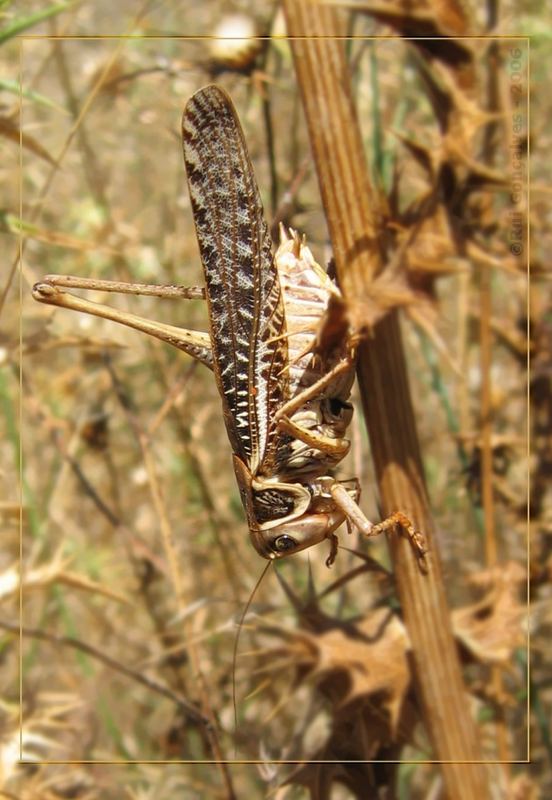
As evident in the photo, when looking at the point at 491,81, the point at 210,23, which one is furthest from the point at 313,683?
the point at 210,23

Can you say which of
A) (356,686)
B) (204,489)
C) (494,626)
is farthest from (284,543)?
(204,489)

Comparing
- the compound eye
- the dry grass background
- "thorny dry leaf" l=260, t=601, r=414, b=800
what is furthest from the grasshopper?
"thorny dry leaf" l=260, t=601, r=414, b=800

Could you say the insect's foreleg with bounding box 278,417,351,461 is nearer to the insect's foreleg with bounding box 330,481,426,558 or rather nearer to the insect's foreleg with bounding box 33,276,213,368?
the insect's foreleg with bounding box 330,481,426,558

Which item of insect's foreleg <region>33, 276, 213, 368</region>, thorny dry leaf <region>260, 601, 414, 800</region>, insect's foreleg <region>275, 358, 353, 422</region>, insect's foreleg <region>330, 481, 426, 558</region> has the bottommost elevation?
thorny dry leaf <region>260, 601, 414, 800</region>

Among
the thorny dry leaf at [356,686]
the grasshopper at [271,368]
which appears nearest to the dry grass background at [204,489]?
the thorny dry leaf at [356,686]

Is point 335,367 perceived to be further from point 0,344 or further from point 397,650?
point 0,344

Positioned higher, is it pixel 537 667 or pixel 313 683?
pixel 313 683
